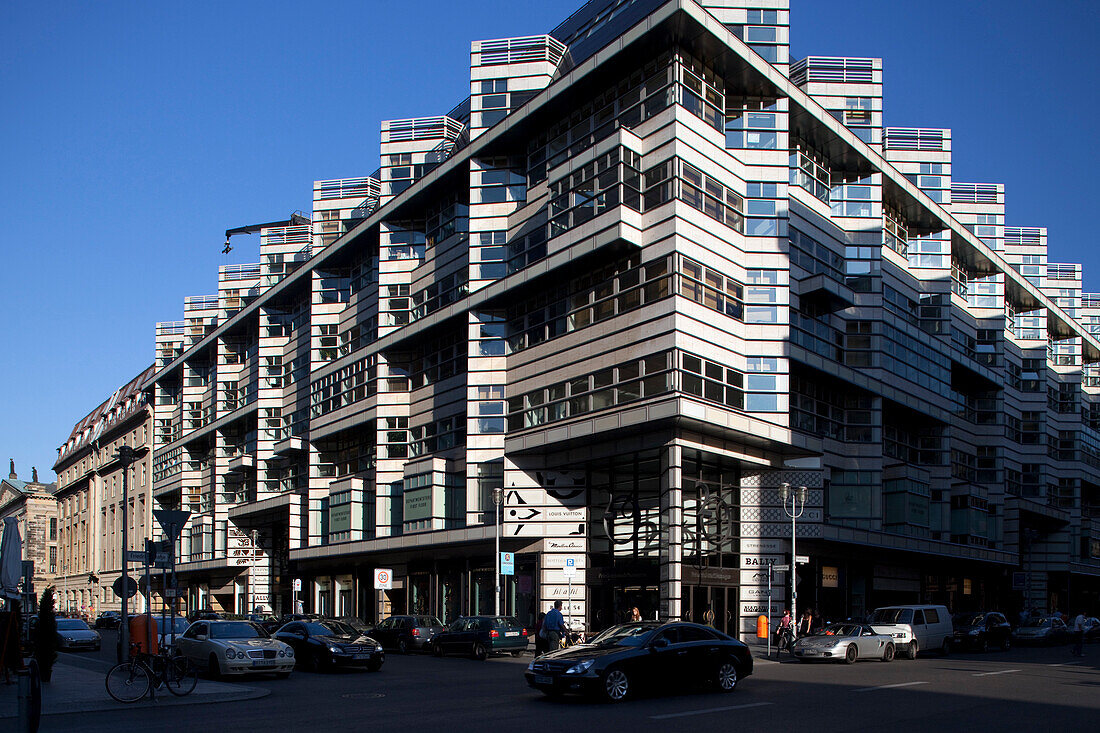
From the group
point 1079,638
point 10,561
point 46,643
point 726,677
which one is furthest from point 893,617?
point 10,561

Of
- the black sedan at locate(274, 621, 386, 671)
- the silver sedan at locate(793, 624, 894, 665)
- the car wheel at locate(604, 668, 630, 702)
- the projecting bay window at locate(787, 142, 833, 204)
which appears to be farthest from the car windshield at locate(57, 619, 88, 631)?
the projecting bay window at locate(787, 142, 833, 204)

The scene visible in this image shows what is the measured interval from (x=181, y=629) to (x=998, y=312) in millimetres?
51319

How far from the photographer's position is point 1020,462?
69.4 m

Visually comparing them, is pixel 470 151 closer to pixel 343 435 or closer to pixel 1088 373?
pixel 343 435

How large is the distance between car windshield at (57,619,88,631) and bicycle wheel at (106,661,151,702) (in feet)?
88.0

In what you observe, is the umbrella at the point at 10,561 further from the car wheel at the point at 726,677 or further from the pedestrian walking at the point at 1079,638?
the pedestrian walking at the point at 1079,638

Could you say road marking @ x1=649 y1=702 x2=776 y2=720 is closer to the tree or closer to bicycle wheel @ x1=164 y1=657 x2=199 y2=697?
bicycle wheel @ x1=164 y1=657 x2=199 y2=697

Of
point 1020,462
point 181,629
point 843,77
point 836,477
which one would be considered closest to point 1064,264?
point 1020,462

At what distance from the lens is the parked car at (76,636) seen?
135ft

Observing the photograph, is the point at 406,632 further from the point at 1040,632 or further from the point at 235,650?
the point at 1040,632

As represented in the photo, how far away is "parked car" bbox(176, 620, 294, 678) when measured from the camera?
79.2ft

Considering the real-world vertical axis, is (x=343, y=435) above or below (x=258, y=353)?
below

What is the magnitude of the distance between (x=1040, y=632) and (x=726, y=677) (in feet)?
116

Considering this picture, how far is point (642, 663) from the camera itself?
18438 mm
